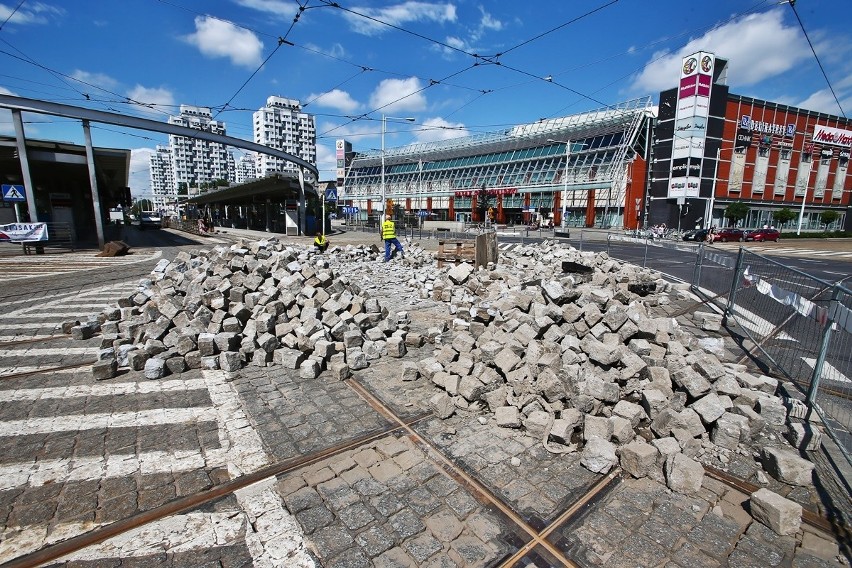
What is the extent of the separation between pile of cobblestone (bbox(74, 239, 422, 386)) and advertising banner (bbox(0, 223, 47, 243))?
62.8 feet

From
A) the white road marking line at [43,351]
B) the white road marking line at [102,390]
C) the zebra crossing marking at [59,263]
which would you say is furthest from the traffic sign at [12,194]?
the white road marking line at [102,390]

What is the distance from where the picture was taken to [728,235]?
121 feet

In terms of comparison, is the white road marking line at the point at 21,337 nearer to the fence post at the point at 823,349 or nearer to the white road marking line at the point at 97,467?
the white road marking line at the point at 97,467

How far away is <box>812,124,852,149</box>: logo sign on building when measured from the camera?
2142 inches

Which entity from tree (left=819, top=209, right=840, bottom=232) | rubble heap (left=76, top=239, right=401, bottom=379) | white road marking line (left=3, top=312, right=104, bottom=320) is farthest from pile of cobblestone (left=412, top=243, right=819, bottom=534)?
tree (left=819, top=209, right=840, bottom=232)

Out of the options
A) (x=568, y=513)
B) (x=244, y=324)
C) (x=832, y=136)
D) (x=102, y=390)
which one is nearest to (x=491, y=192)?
(x=832, y=136)

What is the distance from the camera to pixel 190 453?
3.77 m

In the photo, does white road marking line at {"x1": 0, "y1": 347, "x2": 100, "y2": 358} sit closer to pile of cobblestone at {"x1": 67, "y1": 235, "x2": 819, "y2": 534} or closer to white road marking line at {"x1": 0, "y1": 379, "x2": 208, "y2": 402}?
pile of cobblestone at {"x1": 67, "y1": 235, "x2": 819, "y2": 534}

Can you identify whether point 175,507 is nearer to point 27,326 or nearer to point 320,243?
point 27,326

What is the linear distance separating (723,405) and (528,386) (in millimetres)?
1986

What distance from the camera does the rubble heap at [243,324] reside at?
568 cm

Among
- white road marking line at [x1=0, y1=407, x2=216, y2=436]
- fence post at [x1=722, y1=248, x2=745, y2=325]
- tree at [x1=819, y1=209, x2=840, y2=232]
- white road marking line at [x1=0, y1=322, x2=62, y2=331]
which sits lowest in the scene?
white road marking line at [x1=0, y1=407, x2=216, y2=436]

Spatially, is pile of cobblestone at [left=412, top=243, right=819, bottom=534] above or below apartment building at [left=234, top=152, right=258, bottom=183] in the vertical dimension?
below

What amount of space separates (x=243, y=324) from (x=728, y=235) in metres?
44.5
